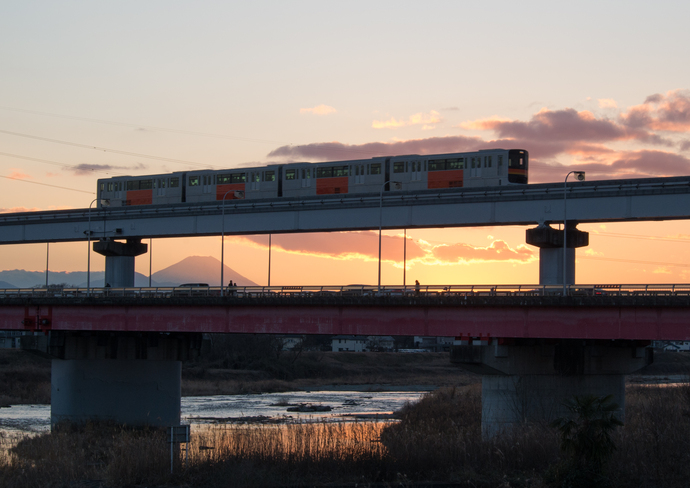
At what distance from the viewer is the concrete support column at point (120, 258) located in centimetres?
6303

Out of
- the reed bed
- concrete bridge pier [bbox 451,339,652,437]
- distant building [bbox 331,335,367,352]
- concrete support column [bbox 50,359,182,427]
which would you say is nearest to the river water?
concrete support column [bbox 50,359,182,427]

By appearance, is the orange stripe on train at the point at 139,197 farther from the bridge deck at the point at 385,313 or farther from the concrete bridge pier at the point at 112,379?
the concrete bridge pier at the point at 112,379

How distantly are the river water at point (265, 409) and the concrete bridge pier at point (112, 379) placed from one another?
4.16 m

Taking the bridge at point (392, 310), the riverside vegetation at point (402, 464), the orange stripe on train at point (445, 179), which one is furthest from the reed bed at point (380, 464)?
the orange stripe on train at point (445, 179)

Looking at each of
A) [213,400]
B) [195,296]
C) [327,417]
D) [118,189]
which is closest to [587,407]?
[195,296]

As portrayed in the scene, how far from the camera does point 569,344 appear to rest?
126 ft

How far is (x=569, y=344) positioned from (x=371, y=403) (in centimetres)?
4527

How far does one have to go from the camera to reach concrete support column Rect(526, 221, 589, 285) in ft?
151

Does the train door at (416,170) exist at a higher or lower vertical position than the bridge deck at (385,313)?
higher

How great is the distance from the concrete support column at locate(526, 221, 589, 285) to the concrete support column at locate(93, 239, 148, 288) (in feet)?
111

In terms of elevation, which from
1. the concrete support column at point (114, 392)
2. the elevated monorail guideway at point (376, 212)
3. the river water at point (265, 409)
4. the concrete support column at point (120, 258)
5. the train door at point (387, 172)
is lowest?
the river water at point (265, 409)

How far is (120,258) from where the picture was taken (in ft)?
209

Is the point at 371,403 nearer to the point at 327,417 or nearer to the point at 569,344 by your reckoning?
the point at 327,417

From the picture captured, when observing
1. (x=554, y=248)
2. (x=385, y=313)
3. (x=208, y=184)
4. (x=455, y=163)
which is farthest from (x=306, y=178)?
(x=385, y=313)
